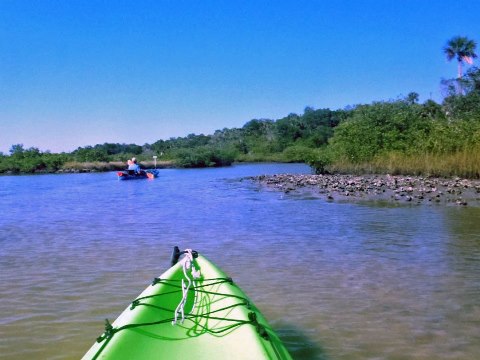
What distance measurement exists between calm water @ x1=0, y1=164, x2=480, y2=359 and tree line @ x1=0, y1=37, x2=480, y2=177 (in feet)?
36.4

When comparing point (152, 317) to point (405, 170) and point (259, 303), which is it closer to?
point (259, 303)

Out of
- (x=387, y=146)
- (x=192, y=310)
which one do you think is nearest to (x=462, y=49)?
(x=387, y=146)

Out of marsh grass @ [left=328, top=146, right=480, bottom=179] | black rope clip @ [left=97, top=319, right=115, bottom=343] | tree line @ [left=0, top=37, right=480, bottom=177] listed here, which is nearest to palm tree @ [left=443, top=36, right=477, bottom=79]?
tree line @ [left=0, top=37, right=480, bottom=177]

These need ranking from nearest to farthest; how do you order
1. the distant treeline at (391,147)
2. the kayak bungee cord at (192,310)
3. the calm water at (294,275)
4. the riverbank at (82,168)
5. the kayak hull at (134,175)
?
the kayak bungee cord at (192,310) → the calm water at (294,275) → the distant treeline at (391,147) → the kayak hull at (134,175) → the riverbank at (82,168)

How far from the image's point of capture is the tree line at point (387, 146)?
2517 cm

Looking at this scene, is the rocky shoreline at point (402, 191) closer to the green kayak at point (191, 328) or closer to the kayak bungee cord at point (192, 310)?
the kayak bungee cord at point (192, 310)

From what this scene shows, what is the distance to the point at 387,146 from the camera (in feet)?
107

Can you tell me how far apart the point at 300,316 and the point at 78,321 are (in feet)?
8.35

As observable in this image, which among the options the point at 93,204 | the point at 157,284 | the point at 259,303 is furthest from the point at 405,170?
the point at 157,284

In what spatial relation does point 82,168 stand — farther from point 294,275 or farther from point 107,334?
point 107,334

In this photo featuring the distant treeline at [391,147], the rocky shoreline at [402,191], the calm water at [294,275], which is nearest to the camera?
the calm water at [294,275]

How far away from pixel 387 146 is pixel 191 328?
101 ft

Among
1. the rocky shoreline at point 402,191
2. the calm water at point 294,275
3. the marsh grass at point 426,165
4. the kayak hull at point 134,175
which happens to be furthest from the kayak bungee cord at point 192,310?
the kayak hull at point 134,175

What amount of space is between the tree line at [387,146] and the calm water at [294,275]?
11103 millimetres
